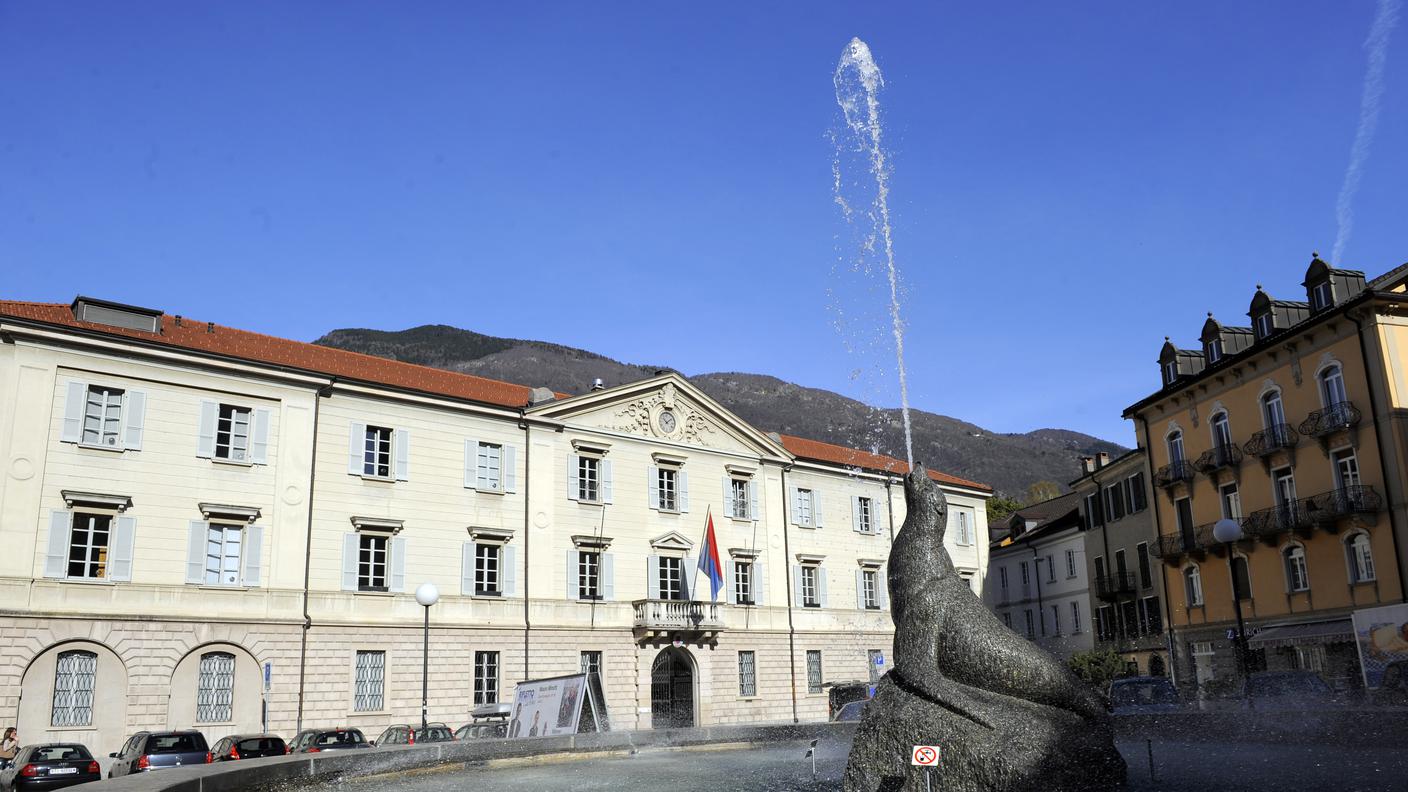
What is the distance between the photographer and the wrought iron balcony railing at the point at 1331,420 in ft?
118

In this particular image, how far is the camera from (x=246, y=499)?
115 ft

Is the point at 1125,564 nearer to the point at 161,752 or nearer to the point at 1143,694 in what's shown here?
the point at 1143,694

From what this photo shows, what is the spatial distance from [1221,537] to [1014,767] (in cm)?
1679

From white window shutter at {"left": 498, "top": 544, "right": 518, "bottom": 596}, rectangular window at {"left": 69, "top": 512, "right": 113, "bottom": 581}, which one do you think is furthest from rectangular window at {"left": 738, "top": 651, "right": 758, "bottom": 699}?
rectangular window at {"left": 69, "top": 512, "right": 113, "bottom": 581}

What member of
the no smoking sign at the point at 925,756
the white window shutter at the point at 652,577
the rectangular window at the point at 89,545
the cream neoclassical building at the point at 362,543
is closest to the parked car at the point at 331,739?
the cream neoclassical building at the point at 362,543

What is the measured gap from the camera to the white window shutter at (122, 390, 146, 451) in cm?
3338

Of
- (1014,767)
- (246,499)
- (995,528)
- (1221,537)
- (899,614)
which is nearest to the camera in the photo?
(1014,767)

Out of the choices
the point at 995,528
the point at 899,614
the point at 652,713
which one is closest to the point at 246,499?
the point at 652,713

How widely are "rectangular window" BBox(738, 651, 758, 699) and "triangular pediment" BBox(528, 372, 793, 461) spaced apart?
9241 mm

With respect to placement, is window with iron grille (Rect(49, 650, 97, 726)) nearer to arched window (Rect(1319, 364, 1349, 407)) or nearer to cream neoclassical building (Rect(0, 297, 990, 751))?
cream neoclassical building (Rect(0, 297, 990, 751))

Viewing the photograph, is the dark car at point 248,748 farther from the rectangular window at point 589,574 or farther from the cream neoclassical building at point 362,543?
the rectangular window at point 589,574

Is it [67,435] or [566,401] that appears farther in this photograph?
[566,401]

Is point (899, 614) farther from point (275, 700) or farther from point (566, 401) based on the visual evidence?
point (566, 401)

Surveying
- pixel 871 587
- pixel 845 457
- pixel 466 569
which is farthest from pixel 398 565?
pixel 845 457
